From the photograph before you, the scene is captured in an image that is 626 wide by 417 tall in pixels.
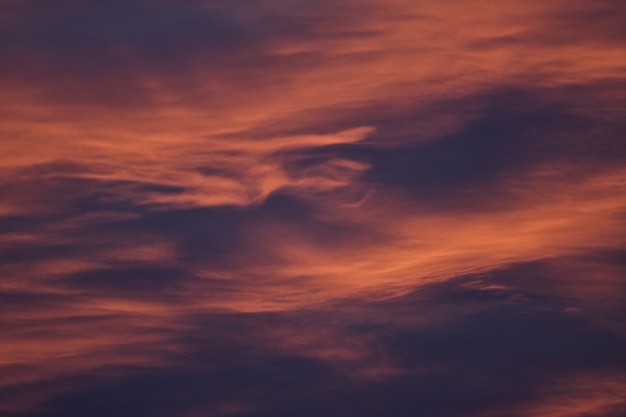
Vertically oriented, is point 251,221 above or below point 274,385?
above

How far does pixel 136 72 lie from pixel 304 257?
4.81ft

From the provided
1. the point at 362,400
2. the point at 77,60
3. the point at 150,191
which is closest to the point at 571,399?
the point at 362,400

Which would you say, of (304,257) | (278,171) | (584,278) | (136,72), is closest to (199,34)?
(136,72)

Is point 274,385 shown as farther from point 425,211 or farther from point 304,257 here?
point 425,211

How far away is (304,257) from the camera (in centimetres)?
714

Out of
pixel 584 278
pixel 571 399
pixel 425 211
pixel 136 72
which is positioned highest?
pixel 136 72

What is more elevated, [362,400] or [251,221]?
[251,221]

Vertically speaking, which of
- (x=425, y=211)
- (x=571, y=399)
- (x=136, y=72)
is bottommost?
(x=571, y=399)

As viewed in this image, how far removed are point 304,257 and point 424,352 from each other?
90 cm

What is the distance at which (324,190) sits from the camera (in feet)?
23.7

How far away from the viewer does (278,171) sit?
721 centimetres

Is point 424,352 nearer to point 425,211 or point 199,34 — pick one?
point 425,211

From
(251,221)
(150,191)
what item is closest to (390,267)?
(251,221)

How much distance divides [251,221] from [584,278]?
202 centimetres
